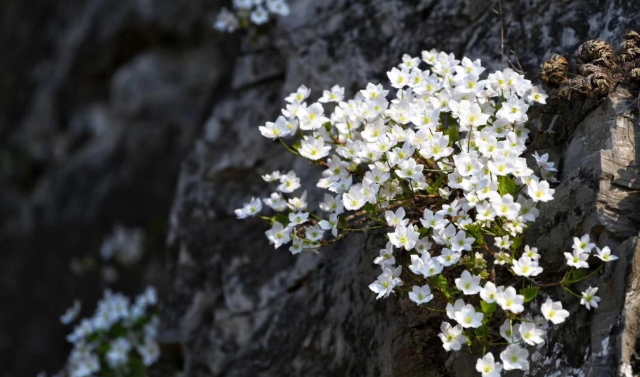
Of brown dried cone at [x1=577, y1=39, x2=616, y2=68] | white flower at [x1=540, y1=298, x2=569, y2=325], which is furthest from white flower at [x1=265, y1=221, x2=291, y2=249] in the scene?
brown dried cone at [x1=577, y1=39, x2=616, y2=68]

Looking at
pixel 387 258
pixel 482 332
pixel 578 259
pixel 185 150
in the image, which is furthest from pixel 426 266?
pixel 185 150

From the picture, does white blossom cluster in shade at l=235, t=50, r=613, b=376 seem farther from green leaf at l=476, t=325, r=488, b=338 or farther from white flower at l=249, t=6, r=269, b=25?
white flower at l=249, t=6, r=269, b=25

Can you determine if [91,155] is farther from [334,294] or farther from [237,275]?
[334,294]

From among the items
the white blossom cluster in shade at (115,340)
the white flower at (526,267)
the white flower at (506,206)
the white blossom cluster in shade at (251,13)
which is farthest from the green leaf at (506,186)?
the white blossom cluster in shade at (115,340)

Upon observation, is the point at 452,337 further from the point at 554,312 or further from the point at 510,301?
the point at 554,312

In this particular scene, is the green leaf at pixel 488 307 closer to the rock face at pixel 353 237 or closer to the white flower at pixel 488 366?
the white flower at pixel 488 366
